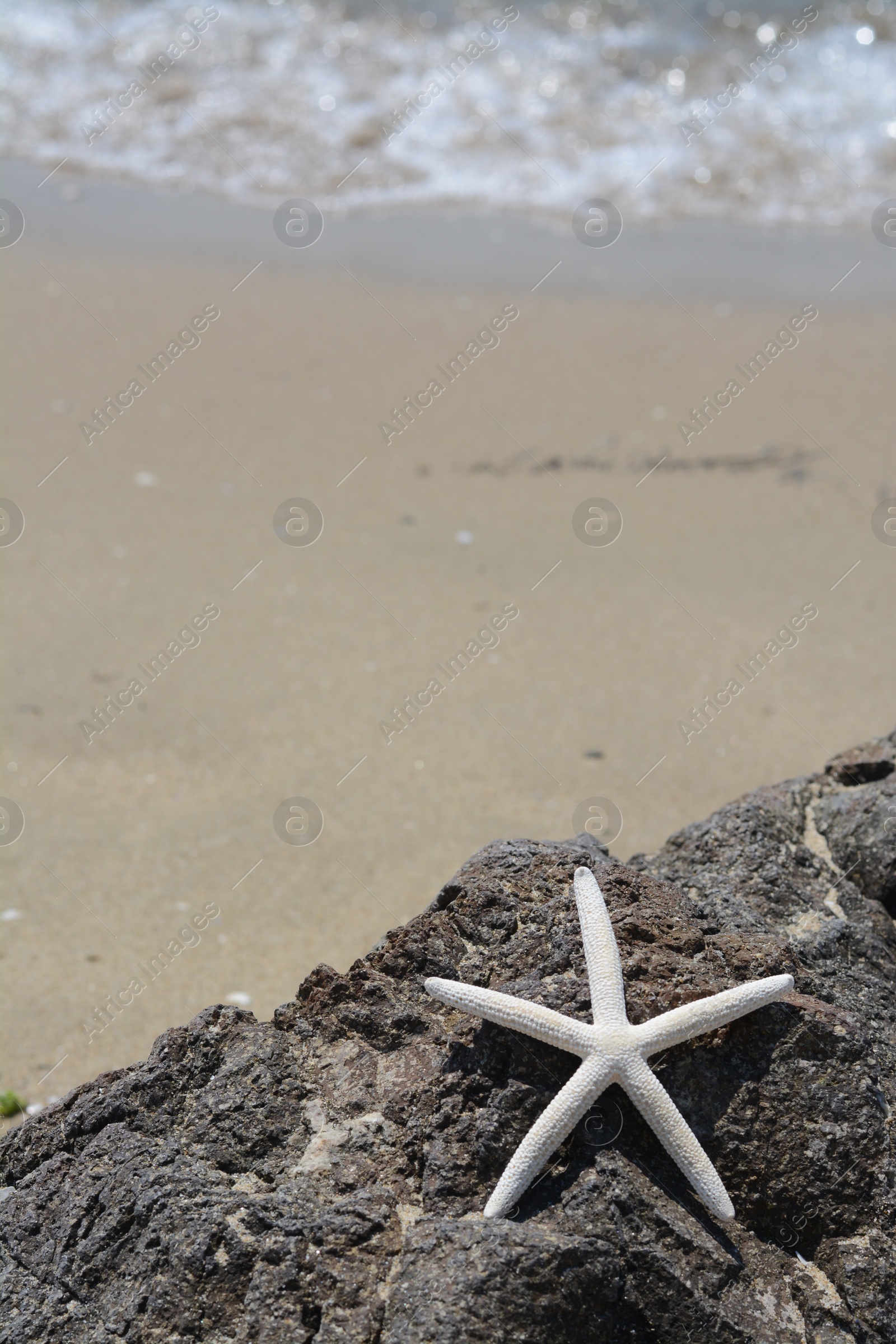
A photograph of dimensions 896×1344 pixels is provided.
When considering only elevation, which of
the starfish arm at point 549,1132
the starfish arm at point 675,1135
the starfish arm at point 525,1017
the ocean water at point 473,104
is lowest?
the ocean water at point 473,104

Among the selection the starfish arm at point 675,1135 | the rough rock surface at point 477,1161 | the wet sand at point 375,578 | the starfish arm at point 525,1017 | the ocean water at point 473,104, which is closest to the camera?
the rough rock surface at point 477,1161

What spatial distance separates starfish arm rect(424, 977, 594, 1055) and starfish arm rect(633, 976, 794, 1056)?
0.50ft

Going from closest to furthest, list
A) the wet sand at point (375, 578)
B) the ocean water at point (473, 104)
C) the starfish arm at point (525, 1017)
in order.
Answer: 1. the starfish arm at point (525, 1017)
2. the wet sand at point (375, 578)
3. the ocean water at point (473, 104)

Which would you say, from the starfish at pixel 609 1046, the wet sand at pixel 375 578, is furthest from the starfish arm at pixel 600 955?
the wet sand at pixel 375 578

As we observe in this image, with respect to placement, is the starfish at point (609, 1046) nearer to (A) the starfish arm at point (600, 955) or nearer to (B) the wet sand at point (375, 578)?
(A) the starfish arm at point (600, 955)

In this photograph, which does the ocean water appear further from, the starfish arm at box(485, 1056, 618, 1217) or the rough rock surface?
the starfish arm at box(485, 1056, 618, 1217)

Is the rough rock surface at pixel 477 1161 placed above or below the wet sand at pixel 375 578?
above

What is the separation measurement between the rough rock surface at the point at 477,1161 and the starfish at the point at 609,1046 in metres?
0.09

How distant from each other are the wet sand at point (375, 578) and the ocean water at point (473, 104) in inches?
56.0

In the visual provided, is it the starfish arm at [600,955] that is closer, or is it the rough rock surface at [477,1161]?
the rough rock surface at [477,1161]

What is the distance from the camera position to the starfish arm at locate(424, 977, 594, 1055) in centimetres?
294

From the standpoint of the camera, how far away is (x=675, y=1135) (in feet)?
9.36

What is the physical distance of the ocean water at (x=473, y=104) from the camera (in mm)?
12438

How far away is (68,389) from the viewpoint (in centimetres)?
955
